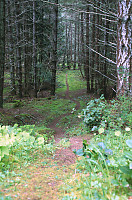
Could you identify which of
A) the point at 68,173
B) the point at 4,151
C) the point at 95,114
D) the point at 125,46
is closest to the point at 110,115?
the point at 95,114

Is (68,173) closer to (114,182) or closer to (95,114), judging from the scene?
(114,182)

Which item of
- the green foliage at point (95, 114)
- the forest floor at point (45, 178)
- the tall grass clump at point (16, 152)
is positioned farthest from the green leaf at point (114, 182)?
the green foliage at point (95, 114)

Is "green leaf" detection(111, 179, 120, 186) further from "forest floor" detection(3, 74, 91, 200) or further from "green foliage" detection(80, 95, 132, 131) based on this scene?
"green foliage" detection(80, 95, 132, 131)

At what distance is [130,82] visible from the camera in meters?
5.39

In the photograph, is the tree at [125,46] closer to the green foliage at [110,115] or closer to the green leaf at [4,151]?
the green foliage at [110,115]

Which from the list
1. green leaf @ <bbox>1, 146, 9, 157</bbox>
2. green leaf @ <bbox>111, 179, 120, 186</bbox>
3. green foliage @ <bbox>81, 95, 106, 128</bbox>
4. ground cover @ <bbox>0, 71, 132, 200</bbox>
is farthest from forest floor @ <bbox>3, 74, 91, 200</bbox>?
green foliage @ <bbox>81, 95, 106, 128</bbox>

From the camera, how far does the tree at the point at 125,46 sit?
525cm

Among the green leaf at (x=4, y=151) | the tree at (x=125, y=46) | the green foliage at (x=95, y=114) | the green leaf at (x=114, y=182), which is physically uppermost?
the tree at (x=125, y=46)

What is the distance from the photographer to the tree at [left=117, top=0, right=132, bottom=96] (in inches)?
207

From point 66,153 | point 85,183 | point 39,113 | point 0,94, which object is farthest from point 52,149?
point 39,113

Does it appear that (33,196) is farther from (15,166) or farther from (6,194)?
(15,166)

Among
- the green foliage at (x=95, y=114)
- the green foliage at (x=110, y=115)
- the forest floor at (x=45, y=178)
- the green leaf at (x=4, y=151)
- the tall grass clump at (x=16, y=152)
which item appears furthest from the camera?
the green foliage at (x=95, y=114)

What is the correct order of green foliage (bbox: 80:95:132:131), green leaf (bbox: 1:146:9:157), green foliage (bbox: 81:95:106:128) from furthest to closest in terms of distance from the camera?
green foliage (bbox: 81:95:106:128) → green foliage (bbox: 80:95:132:131) → green leaf (bbox: 1:146:9:157)

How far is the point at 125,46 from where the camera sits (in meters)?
5.37
